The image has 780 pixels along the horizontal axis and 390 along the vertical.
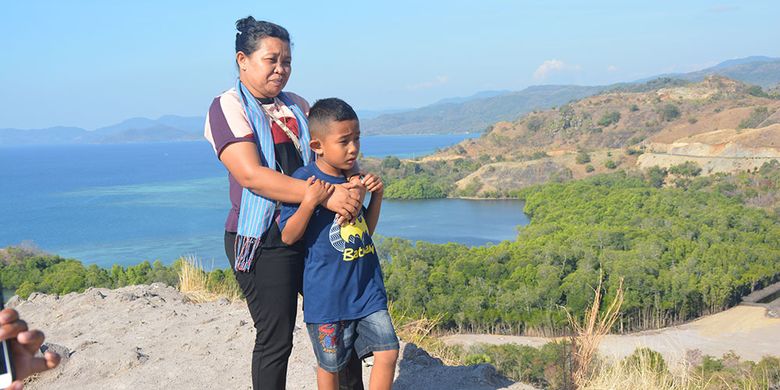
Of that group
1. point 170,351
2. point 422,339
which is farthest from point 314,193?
point 422,339

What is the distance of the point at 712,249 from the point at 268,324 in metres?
28.1

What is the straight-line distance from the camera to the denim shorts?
274 cm

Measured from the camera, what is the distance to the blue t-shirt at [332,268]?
2.70 meters

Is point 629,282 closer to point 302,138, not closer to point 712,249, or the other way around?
point 712,249

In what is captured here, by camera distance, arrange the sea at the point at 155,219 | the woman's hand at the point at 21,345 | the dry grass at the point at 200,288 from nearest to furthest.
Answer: the woman's hand at the point at 21,345, the dry grass at the point at 200,288, the sea at the point at 155,219

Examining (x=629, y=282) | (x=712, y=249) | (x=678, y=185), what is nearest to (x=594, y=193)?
(x=678, y=185)

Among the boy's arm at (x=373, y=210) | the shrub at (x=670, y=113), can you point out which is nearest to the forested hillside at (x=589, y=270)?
the boy's arm at (x=373, y=210)

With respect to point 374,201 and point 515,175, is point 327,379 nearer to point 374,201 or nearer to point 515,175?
point 374,201

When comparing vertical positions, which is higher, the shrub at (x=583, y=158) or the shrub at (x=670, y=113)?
the shrub at (x=670, y=113)

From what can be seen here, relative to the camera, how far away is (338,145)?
2.69 metres

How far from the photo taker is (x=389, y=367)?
2785 mm

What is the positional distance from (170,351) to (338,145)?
2.80 m

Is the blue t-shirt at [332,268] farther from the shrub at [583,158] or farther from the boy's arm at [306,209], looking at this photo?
the shrub at [583,158]

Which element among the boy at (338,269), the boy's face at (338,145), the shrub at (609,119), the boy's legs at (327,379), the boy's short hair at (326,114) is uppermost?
the boy's short hair at (326,114)
